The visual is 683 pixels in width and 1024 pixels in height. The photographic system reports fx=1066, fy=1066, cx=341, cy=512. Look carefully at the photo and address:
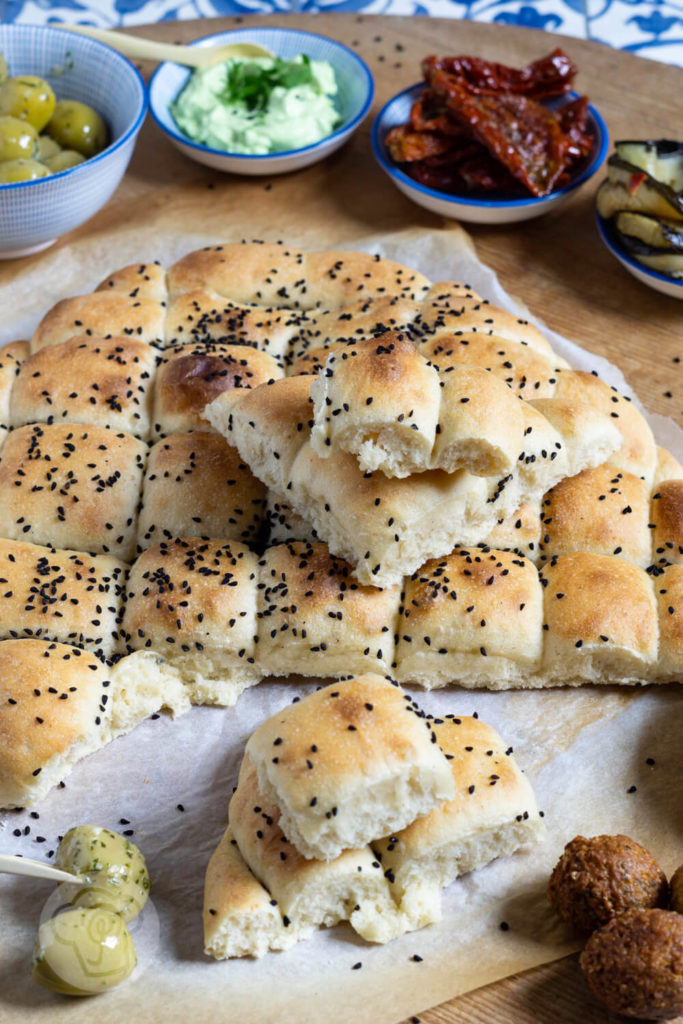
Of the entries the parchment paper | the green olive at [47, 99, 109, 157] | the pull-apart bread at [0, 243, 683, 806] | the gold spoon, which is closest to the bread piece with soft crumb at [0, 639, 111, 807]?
the pull-apart bread at [0, 243, 683, 806]

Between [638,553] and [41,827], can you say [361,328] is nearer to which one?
[638,553]

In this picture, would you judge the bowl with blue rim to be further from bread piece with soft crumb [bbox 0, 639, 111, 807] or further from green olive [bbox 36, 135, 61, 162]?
bread piece with soft crumb [bbox 0, 639, 111, 807]

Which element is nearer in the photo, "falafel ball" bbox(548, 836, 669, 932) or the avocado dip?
"falafel ball" bbox(548, 836, 669, 932)

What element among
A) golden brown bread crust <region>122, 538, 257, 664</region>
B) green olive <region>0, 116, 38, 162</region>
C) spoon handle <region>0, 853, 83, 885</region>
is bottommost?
spoon handle <region>0, 853, 83, 885</region>

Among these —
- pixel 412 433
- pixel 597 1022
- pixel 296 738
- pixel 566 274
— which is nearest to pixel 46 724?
pixel 296 738

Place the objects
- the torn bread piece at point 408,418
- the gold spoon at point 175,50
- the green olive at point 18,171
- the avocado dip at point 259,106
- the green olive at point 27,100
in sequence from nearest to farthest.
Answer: the torn bread piece at point 408,418 → the green olive at point 18,171 → the green olive at point 27,100 → the avocado dip at point 259,106 → the gold spoon at point 175,50

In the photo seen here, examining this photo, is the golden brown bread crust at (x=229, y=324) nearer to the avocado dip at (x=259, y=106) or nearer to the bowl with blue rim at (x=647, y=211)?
the avocado dip at (x=259, y=106)

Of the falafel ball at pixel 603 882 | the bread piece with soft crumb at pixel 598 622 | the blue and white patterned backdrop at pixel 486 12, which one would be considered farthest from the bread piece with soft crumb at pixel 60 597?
the blue and white patterned backdrop at pixel 486 12
